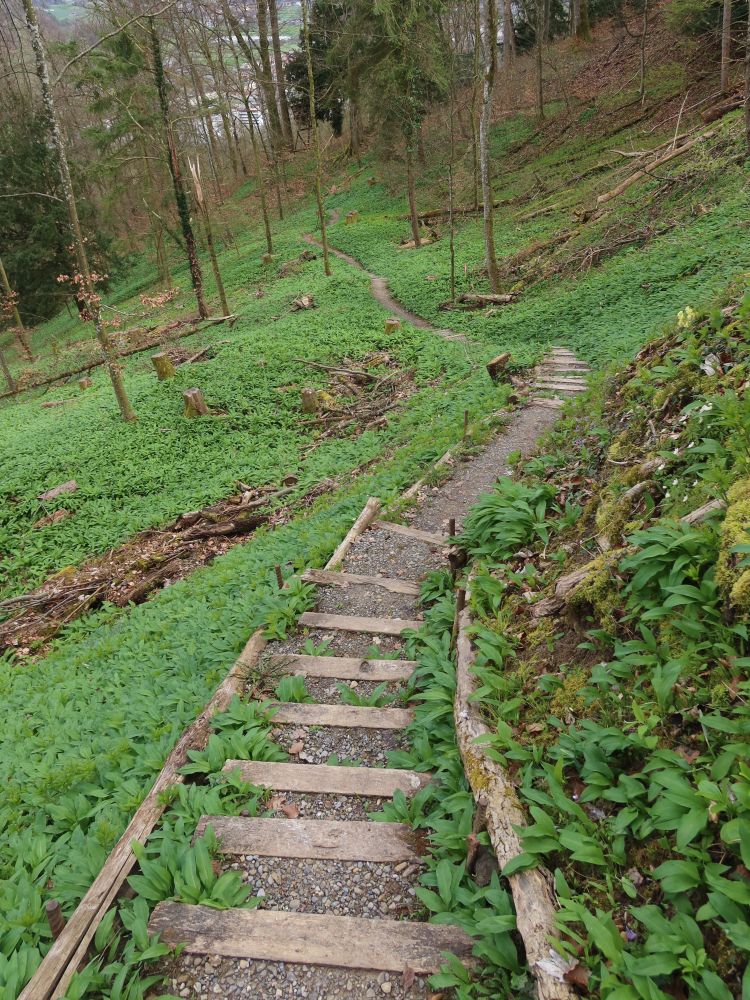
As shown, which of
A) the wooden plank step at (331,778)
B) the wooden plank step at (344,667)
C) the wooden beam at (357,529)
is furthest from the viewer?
the wooden beam at (357,529)

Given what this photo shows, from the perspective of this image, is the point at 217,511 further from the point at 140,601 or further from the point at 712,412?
the point at 712,412

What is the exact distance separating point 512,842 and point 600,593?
4.98ft

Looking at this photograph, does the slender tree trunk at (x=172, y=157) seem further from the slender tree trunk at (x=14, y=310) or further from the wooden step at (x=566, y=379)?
the wooden step at (x=566, y=379)

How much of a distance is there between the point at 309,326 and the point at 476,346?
6.03 metres

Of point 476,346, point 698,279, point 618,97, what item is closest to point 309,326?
point 476,346

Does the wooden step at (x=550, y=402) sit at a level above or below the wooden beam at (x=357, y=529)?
above

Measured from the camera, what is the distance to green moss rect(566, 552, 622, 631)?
10.9ft

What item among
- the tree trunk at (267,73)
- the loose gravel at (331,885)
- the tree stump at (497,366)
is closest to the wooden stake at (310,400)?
the tree stump at (497,366)

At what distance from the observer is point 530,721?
330cm

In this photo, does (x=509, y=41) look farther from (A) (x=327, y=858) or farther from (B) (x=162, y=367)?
(A) (x=327, y=858)

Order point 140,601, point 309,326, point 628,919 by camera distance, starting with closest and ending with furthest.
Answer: point 628,919, point 140,601, point 309,326

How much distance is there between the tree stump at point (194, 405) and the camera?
44.0 ft

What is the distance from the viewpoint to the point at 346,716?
4.23m

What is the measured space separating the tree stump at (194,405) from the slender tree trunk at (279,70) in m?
24.7
